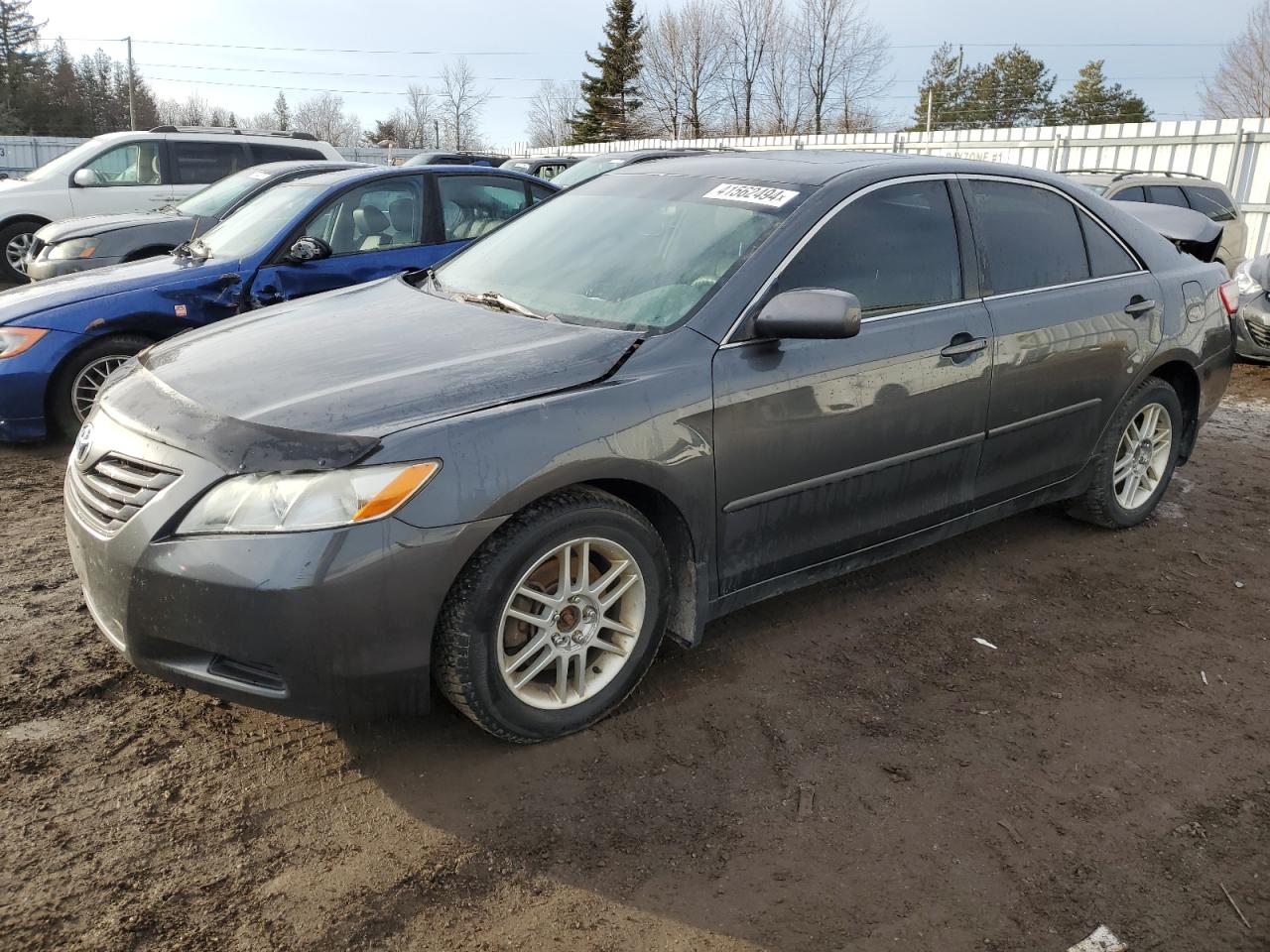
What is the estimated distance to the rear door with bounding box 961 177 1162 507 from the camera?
3828 mm

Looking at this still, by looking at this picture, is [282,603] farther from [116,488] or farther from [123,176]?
[123,176]

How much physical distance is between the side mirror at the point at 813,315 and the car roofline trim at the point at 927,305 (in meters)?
0.10

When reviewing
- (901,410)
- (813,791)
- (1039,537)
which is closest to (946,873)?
(813,791)

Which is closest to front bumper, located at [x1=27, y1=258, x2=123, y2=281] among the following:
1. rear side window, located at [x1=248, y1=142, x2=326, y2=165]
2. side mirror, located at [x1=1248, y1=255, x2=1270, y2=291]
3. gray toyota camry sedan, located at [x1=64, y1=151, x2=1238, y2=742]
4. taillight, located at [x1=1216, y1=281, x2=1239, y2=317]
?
rear side window, located at [x1=248, y1=142, x2=326, y2=165]

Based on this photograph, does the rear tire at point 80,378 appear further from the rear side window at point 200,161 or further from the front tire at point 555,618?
the rear side window at point 200,161

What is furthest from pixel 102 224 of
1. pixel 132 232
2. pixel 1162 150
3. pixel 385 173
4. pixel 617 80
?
pixel 617 80

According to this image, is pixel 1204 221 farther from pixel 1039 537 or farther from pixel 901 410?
pixel 901 410

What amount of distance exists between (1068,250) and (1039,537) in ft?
4.49

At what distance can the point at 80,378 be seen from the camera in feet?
18.0

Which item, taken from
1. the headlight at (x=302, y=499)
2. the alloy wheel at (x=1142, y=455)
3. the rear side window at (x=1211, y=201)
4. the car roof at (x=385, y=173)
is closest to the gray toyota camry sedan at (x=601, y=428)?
the headlight at (x=302, y=499)

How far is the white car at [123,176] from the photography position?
1114cm

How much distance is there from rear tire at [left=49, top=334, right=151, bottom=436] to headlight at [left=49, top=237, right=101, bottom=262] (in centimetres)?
276

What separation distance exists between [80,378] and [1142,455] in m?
5.71

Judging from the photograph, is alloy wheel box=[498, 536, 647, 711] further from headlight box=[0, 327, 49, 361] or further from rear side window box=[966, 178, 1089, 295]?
headlight box=[0, 327, 49, 361]
